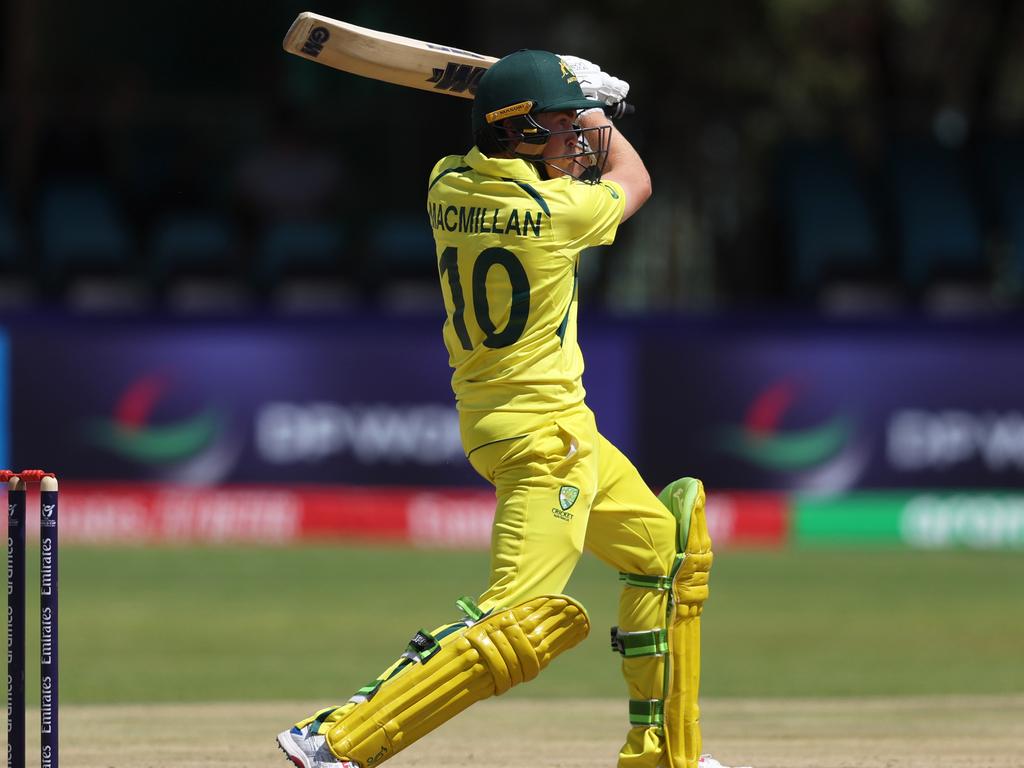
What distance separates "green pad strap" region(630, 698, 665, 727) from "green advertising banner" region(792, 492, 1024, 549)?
9054 millimetres

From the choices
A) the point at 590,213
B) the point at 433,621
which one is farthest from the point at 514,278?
the point at 433,621

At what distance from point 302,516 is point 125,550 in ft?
4.30

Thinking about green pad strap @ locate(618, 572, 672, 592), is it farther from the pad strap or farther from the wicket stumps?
the wicket stumps

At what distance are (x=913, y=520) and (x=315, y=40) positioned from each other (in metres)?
9.53

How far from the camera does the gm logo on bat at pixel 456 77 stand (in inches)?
209

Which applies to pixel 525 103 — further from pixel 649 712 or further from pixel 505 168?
pixel 649 712

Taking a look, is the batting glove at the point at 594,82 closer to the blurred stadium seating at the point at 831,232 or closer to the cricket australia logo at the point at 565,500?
the cricket australia logo at the point at 565,500

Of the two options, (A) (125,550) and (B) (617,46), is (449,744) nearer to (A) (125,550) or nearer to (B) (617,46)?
(A) (125,550)

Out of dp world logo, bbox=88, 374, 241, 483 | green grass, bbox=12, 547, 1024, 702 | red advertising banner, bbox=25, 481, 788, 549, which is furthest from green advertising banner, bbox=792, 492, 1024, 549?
dp world logo, bbox=88, 374, 241, 483

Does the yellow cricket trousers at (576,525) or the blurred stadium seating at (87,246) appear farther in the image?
the blurred stadium seating at (87,246)

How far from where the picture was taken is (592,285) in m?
15.5

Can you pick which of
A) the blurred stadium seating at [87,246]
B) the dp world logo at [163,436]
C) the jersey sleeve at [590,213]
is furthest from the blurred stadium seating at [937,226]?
the jersey sleeve at [590,213]

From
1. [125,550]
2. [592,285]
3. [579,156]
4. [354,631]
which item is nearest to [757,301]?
[592,285]

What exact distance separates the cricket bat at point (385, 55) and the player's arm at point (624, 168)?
0.48m
